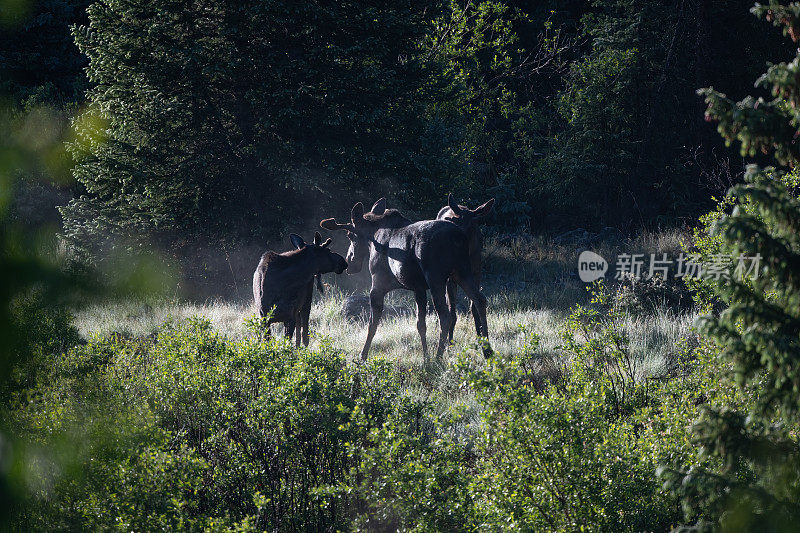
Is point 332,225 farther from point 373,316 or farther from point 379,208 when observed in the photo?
point 373,316

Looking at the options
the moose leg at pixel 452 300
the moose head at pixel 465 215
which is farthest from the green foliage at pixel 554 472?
the moose head at pixel 465 215

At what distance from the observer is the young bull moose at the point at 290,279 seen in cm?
930

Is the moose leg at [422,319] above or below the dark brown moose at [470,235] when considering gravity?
below

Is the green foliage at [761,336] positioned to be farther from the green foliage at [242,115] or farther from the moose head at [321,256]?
the green foliage at [242,115]

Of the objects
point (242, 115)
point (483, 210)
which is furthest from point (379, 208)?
point (242, 115)

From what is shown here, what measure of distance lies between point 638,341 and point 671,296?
389 cm

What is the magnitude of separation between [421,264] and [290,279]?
5.87 feet

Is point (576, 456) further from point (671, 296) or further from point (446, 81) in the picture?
point (446, 81)

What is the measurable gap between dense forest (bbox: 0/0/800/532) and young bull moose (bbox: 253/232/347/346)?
23cm

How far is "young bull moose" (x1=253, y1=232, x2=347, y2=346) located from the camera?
30.5 feet

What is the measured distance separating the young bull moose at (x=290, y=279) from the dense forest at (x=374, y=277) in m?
0.23

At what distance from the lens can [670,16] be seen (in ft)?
71.8

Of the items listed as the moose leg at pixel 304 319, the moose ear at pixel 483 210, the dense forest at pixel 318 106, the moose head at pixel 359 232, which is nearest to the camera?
the moose leg at pixel 304 319

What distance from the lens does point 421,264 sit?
973 centimetres
